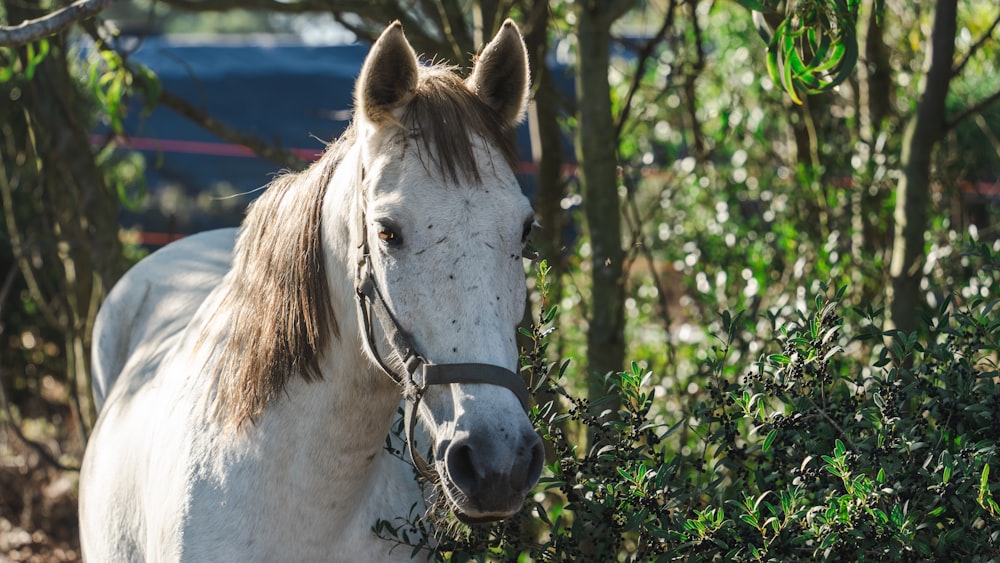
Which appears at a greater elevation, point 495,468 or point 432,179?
point 432,179

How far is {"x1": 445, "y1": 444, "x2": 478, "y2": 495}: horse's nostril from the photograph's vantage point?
5.99ft

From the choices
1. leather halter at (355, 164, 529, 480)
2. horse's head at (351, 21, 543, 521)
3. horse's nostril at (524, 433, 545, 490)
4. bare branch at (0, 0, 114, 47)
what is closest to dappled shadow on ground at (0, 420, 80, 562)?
bare branch at (0, 0, 114, 47)

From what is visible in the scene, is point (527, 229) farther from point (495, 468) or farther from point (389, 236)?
point (495, 468)

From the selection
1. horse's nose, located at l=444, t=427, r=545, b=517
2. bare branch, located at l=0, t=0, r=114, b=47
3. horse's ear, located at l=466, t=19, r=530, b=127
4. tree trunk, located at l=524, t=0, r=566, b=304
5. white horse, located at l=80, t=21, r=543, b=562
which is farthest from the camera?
tree trunk, located at l=524, t=0, r=566, b=304

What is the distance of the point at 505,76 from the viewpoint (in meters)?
2.24

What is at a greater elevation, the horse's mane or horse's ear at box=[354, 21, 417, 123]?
horse's ear at box=[354, 21, 417, 123]

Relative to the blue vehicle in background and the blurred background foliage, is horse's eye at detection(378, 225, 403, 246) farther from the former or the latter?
the blue vehicle in background

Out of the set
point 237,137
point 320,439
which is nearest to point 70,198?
point 237,137

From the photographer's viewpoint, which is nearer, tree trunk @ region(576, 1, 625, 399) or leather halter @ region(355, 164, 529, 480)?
leather halter @ region(355, 164, 529, 480)

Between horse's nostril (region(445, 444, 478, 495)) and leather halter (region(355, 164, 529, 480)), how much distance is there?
13cm

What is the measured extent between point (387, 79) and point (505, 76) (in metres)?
0.29

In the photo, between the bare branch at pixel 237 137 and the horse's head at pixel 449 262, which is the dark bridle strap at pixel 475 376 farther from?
the bare branch at pixel 237 137

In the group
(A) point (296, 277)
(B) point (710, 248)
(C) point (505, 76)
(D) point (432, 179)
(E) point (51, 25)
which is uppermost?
(E) point (51, 25)

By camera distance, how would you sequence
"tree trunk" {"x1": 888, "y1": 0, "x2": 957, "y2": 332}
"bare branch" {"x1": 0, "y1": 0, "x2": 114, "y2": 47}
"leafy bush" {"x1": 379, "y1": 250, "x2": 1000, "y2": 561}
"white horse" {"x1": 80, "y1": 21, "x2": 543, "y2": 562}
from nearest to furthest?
1. "white horse" {"x1": 80, "y1": 21, "x2": 543, "y2": 562}
2. "leafy bush" {"x1": 379, "y1": 250, "x2": 1000, "y2": 561}
3. "bare branch" {"x1": 0, "y1": 0, "x2": 114, "y2": 47}
4. "tree trunk" {"x1": 888, "y1": 0, "x2": 957, "y2": 332}
